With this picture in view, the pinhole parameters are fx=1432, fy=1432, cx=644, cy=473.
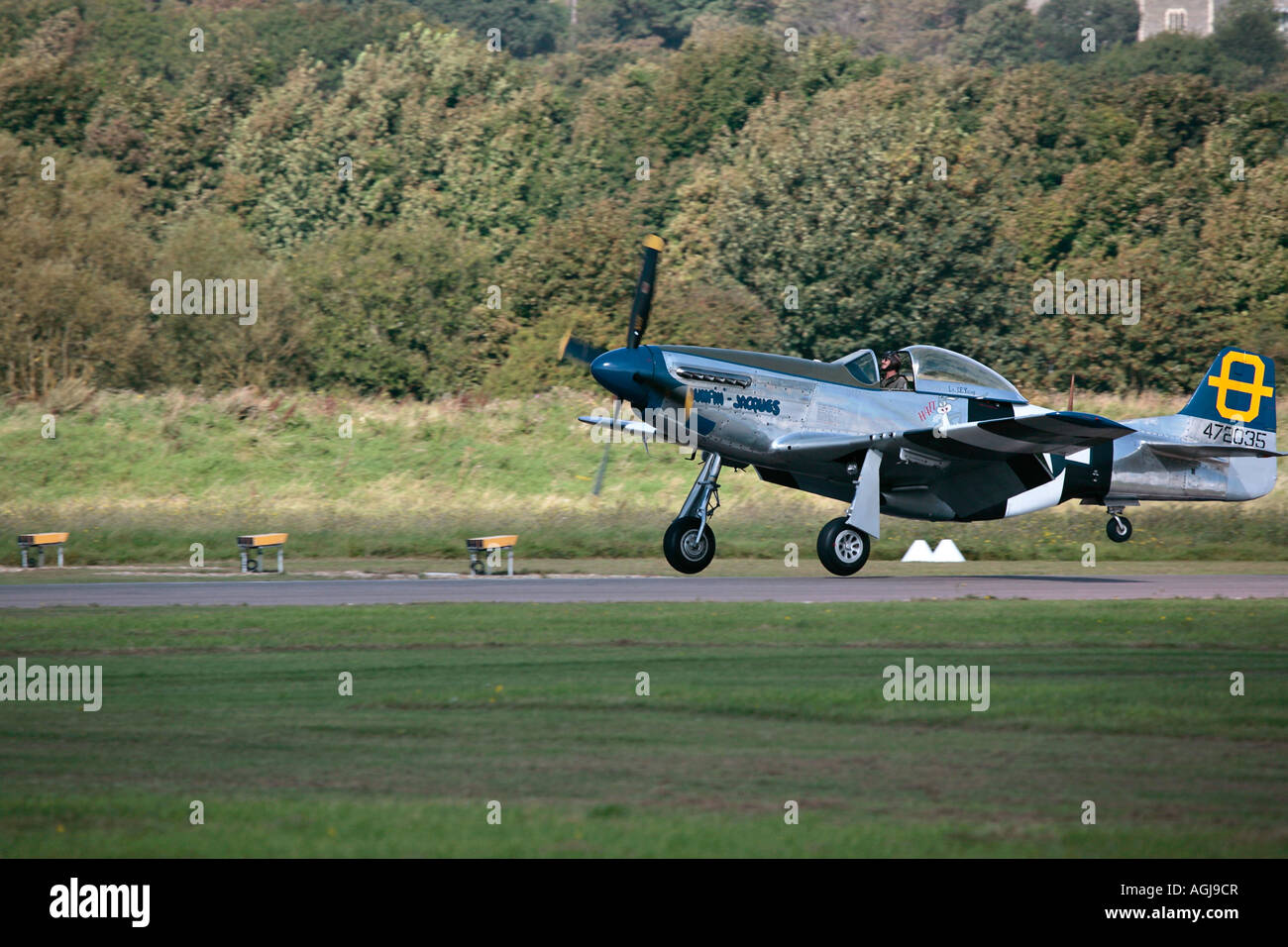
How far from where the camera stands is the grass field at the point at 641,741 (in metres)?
7.59

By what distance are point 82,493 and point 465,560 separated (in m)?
11.8

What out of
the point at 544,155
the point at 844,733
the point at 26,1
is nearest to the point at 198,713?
the point at 844,733

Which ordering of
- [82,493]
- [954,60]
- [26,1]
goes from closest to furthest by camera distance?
1. [82,493]
2. [26,1]
3. [954,60]

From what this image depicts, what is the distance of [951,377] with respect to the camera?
21.7m

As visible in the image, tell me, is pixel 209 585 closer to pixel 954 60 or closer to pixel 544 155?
pixel 544 155

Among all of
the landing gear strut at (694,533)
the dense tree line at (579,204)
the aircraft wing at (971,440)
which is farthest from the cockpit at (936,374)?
the dense tree line at (579,204)

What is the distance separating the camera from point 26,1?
103000 millimetres

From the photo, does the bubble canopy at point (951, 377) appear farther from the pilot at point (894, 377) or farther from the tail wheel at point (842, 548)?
the tail wheel at point (842, 548)

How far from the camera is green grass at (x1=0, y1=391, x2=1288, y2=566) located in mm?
28391

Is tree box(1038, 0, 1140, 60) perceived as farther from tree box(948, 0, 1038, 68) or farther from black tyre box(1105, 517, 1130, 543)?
black tyre box(1105, 517, 1130, 543)

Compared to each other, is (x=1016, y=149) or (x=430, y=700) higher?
Result: (x=1016, y=149)

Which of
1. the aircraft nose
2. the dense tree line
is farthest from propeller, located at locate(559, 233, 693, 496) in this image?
the dense tree line

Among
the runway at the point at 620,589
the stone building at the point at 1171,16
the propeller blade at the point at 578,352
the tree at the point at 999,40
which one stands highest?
the stone building at the point at 1171,16

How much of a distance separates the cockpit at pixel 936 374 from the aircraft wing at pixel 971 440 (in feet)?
1.96
